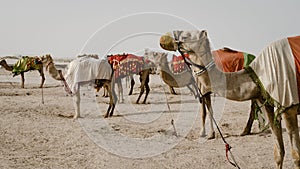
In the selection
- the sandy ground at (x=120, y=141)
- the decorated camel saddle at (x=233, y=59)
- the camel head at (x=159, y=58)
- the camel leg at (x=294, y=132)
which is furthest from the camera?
the camel head at (x=159, y=58)

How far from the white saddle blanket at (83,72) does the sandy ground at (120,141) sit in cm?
106

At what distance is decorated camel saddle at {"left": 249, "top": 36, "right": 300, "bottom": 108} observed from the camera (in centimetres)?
436

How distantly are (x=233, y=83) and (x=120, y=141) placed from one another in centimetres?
351

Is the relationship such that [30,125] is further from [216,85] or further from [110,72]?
[216,85]

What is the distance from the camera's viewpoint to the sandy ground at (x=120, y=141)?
5957mm

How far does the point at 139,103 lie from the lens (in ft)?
46.4

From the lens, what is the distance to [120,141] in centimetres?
756

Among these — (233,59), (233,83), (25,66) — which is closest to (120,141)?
(233,59)

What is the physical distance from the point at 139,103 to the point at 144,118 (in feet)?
11.2

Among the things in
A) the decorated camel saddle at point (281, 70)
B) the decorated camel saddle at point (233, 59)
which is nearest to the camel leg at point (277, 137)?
the decorated camel saddle at point (281, 70)

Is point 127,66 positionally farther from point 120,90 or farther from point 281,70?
point 281,70

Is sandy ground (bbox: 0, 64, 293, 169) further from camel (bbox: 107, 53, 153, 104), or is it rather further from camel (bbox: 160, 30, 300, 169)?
camel (bbox: 107, 53, 153, 104)

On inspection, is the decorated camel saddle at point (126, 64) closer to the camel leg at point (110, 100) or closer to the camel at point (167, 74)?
the camel at point (167, 74)

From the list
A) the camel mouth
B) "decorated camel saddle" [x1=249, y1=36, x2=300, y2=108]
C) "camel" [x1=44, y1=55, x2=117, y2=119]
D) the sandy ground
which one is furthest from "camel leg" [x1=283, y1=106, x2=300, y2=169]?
"camel" [x1=44, y1=55, x2=117, y2=119]
